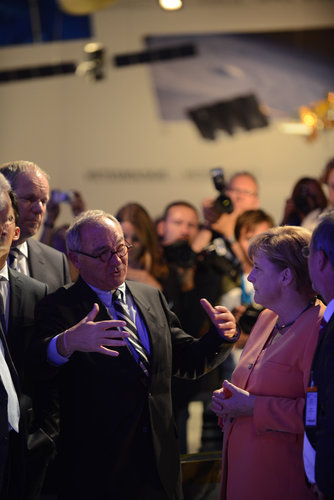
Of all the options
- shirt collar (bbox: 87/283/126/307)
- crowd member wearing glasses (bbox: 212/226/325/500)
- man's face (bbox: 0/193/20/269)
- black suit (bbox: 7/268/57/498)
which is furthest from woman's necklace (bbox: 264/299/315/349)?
man's face (bbox: 0/193/20/269)

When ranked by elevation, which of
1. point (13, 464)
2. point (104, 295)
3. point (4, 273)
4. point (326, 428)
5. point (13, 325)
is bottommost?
point (13, 464)

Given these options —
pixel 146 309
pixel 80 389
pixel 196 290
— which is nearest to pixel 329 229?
pixel 146 309

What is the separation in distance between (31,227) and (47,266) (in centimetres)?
21

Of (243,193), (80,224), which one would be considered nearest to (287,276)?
(80,224)

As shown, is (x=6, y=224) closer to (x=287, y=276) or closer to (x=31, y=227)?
(x=31, y=227)

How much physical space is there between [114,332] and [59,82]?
5.84 meters

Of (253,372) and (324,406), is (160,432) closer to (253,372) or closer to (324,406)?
(253,372)

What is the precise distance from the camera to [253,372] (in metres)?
2.36

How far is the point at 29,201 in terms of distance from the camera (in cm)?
304

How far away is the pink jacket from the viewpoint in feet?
7.19

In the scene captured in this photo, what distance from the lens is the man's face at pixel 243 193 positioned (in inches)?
213

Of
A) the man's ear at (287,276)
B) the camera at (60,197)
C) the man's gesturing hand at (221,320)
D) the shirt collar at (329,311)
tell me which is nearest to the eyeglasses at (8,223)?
the man's gesturing hand at (221,320)

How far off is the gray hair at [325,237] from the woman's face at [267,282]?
417 mm

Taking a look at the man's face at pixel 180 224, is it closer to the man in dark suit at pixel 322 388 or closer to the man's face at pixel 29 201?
the man's face at pixel 29 201
